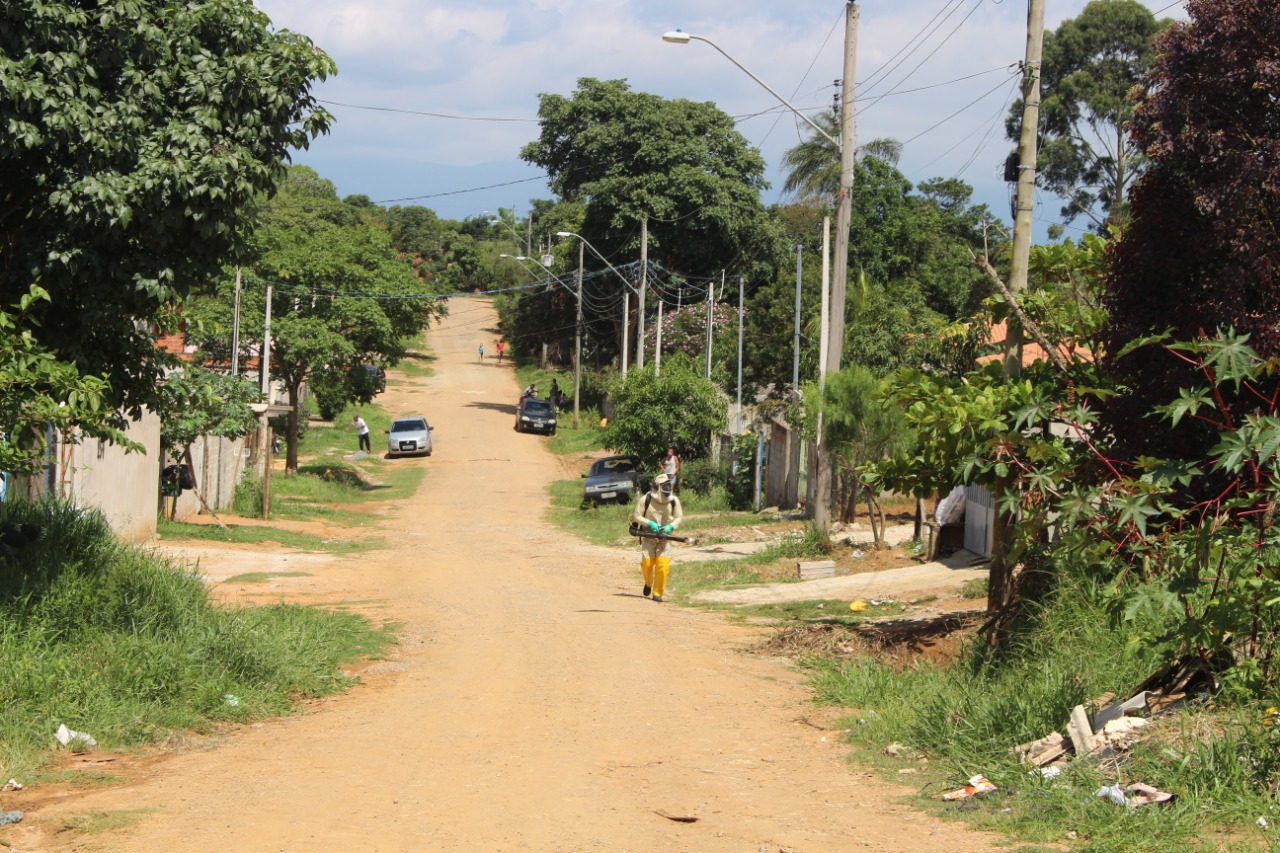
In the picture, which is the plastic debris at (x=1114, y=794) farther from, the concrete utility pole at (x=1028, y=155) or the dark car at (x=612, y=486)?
the dark car at (x=612, y=486)

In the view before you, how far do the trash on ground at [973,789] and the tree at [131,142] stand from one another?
634 cm

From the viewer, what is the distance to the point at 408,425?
149 ft

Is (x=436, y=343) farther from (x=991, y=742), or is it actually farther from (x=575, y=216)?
(x=991, y=742)

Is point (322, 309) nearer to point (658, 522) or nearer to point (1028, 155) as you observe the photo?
point (658, 522)

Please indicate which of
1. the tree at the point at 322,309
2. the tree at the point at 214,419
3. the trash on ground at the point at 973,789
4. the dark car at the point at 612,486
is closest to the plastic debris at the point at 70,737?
the trash on ground at the point at 973,789

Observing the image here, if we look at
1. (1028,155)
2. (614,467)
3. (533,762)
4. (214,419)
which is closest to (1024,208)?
(1028,155)

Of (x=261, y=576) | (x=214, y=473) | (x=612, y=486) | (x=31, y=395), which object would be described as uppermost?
(x=31, y=395)

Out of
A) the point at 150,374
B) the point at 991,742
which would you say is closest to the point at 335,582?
the point at 150,374

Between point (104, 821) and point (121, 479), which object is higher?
point (121, 479)

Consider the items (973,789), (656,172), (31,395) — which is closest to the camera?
(973,789)

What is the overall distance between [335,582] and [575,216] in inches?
2067

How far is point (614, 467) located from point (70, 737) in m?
25.9

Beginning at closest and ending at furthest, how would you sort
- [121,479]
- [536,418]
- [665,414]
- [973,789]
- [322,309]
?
[973,789] < [121,479] < [665,414] < [322,309] < [536,418]

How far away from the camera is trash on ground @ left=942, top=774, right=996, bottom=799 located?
23.6 ft
